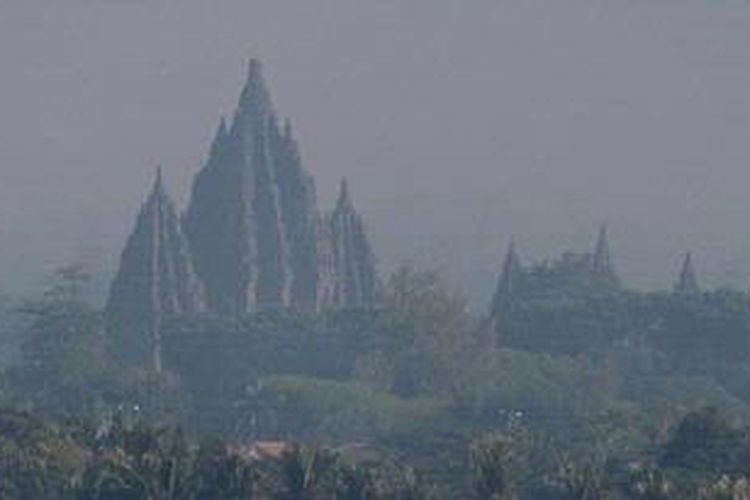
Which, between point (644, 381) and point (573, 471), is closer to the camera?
point (573, 471)

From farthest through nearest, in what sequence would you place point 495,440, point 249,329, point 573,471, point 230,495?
1. point 249,329
2. point 495,440
3. point 573,471
4. point 230,495

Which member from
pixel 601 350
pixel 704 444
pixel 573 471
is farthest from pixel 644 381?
pixel 573 471

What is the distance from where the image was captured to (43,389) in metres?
179

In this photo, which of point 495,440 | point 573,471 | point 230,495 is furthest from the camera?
point 495,440

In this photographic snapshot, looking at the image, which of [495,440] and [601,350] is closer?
[495,440]

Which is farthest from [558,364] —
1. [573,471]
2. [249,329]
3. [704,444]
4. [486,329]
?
[573,471]

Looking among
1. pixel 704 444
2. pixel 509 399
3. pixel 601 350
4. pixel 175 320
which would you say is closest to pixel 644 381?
pixel 601 350

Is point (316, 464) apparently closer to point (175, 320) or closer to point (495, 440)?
point (495, 440)

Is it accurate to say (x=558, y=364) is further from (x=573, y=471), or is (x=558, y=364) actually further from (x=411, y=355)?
(x=573, y=471)

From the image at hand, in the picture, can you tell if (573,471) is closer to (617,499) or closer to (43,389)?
(617,499)

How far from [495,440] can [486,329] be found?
3321 inches

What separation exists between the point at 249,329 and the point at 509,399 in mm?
33871

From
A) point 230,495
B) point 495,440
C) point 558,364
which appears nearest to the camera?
Answer: point 230,495

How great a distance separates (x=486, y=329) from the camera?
193m
